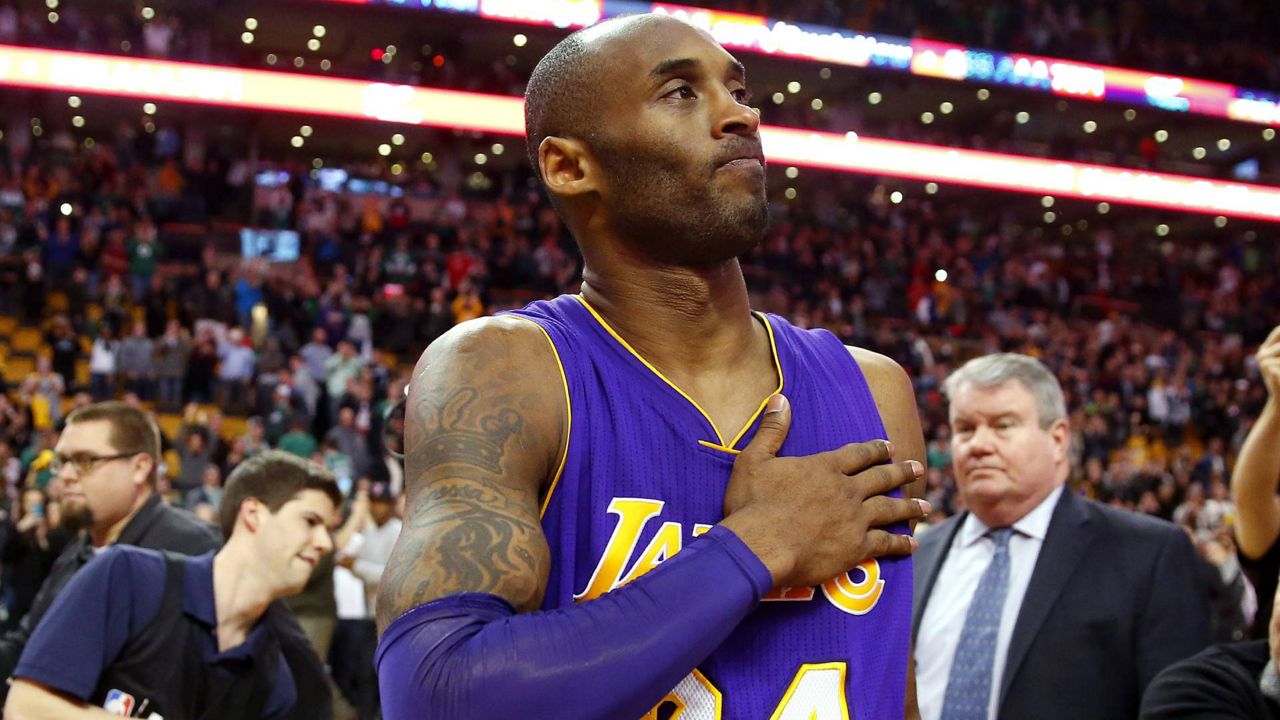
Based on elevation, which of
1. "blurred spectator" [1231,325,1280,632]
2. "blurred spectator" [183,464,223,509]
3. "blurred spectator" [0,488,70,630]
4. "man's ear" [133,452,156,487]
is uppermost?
"blurred spectator" [1231,325,1280,632]

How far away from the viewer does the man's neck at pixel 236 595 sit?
11.0 feet

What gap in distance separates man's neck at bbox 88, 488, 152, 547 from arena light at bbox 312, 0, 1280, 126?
1930 centimetres

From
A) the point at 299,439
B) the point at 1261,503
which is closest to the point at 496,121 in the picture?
the point at 299,439

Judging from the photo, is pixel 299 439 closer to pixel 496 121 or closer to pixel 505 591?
pixel 496 121

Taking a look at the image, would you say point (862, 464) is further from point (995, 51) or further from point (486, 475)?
point (995, 51)

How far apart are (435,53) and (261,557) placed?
22.8 metres

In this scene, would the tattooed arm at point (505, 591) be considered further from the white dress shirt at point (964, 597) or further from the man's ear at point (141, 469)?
the man's ear at point (141, 469)

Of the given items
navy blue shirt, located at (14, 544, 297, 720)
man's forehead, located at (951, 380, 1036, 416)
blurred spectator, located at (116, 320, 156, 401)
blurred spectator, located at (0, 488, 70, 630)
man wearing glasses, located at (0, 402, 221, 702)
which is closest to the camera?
navy blue shirt, located at (14, 544, 297, 720)

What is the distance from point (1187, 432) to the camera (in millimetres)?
20094

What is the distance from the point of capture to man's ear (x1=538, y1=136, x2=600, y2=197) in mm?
1697

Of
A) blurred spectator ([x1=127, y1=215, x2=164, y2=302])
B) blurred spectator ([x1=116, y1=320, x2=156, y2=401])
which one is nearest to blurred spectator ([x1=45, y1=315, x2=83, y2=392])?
blurred spectator ([x1=116, y1=320, x2=156, y2=401])

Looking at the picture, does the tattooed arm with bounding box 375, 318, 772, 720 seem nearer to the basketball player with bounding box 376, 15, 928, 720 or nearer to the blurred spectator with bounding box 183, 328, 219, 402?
the basketball player with bounding box 376, 15, 928, 720

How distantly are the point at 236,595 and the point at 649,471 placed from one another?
2.19 meters

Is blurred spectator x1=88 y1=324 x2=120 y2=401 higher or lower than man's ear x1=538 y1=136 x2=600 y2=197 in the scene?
lower
